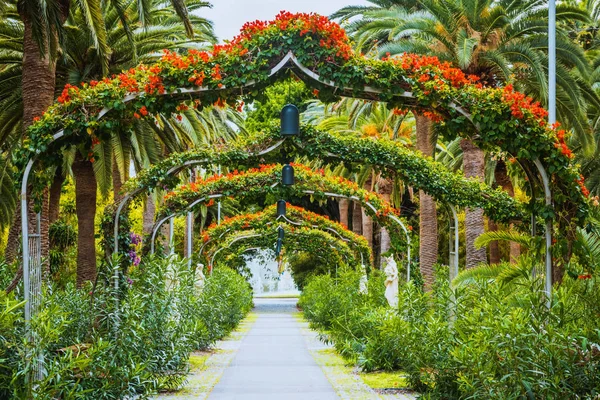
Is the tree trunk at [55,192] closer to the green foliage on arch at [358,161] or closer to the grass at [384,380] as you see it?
the green foliage on arch at [358,161]

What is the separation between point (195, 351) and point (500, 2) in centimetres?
1001

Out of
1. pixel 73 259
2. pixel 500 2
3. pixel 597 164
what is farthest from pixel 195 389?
pixel 73 259

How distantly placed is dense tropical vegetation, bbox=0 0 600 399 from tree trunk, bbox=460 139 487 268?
52mm

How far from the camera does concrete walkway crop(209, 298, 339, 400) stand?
12070mm

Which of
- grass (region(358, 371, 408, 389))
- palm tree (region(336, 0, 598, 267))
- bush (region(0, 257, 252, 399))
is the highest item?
palm tree (region(336, 0, 598, 267))

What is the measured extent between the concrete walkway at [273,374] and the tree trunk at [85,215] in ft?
11.8

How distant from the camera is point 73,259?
31859 millimetres

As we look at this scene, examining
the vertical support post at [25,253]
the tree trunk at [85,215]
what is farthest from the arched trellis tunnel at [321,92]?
the tree trunk at [85,215]

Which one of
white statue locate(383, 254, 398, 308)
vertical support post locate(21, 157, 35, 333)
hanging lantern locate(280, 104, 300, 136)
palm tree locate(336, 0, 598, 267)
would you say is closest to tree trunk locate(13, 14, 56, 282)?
vertical support post locate(21, 157, 35, 333)

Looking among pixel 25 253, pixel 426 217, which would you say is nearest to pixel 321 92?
pixel 25 253

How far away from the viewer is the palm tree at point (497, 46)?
1836 centimetres

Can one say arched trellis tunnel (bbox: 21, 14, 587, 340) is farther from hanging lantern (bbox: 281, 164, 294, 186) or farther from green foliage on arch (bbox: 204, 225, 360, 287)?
green foliage on arch (bbox: 204, 225, 360, 287)

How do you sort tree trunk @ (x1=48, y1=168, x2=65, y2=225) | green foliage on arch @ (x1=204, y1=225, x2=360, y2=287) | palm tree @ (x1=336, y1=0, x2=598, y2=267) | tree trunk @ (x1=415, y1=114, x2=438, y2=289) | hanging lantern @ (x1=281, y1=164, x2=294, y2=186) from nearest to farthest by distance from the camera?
hanging lantern @ (x1=281, y1=164, x2=294, y2=186) → palm tree @ (x1=336, y1=0, x2=598, y2=267) → tree trunk @ (x1=48, y1=168, x2=65, y2=225) → tree trunk @ (x1=415, y1=114, x2=438, y2=289) → green foliage on arch @ (x1=204, y1=225, x2=360, y2=287)

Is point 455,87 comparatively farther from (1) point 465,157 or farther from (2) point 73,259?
(2) point 73,259
